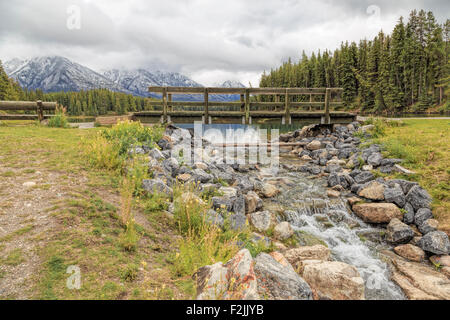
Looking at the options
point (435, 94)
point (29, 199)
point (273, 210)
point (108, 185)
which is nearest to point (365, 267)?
point (273, 210)

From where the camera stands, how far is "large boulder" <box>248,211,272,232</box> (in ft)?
22.2

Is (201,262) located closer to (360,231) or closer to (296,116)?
(360,231)

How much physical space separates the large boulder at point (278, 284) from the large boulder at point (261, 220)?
3153 millimetres

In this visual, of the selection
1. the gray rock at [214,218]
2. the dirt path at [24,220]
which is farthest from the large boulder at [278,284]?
the dirt path at [24,220]

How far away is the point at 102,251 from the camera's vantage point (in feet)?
10.8

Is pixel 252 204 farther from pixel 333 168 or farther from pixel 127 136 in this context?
pixel 333 168

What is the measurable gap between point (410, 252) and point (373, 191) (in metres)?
3.22

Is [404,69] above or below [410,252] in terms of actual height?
above

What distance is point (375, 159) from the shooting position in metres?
11.5

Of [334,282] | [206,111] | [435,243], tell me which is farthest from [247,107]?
[334,282]

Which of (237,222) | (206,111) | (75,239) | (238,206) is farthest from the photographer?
(206,111)

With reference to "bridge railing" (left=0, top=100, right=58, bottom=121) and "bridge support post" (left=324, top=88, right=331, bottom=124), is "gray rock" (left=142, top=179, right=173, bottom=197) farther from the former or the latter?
"bridge support post" (left=324, top=88, right=331, bottom=124)

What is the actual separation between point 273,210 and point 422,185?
5248 millimetres

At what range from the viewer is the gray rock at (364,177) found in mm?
10185
